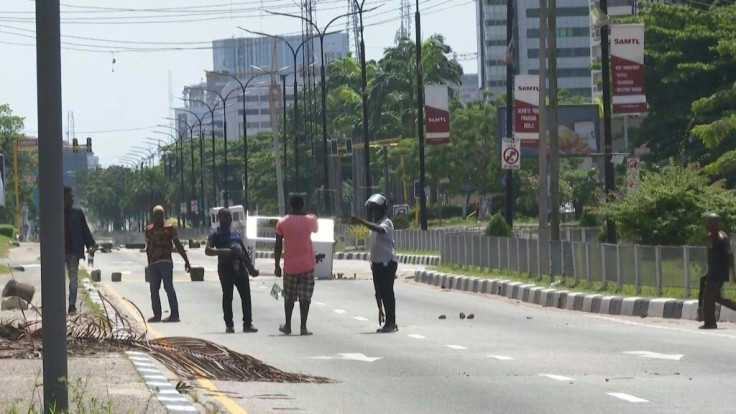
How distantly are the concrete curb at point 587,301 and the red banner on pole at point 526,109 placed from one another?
4.18m

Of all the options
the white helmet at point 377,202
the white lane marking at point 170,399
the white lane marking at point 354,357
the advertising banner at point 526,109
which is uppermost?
the advertising banner at point 526,109

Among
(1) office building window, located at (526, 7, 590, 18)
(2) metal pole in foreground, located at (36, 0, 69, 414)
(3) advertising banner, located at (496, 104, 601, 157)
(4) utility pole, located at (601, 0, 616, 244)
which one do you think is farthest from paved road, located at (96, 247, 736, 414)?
(1) office building window, located at (526, 7, 590, 18)

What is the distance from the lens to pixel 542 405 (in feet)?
42.3

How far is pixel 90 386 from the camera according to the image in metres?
13.1

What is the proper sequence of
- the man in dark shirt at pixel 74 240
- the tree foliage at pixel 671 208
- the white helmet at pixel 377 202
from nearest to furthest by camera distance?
1. the white helmet at pixel 377 202
2. the man in dark shirt at pixel 74 240
3. the tree foliage at pixel 671 208

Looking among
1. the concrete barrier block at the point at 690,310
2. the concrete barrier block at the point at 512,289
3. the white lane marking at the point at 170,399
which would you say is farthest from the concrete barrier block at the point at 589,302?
the white lane marking at the point at 170,399

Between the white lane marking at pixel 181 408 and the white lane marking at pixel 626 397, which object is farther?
the white lane marking at pixel 626 397

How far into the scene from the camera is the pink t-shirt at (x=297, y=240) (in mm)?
21344

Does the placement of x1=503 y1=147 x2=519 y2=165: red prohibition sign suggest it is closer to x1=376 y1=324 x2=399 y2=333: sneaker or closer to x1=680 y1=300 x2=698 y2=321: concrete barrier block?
x1=680 y1=300 x2=698 y2=321: concrete barrier block

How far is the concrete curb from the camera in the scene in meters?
26.8

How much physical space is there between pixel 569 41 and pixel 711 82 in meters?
122

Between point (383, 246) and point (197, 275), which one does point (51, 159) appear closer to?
point (383, 246)

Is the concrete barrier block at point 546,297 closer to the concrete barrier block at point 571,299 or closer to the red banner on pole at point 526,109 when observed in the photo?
the concrete barrier block at point 571,299

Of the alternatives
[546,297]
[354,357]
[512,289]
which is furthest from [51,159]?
[512,289]
